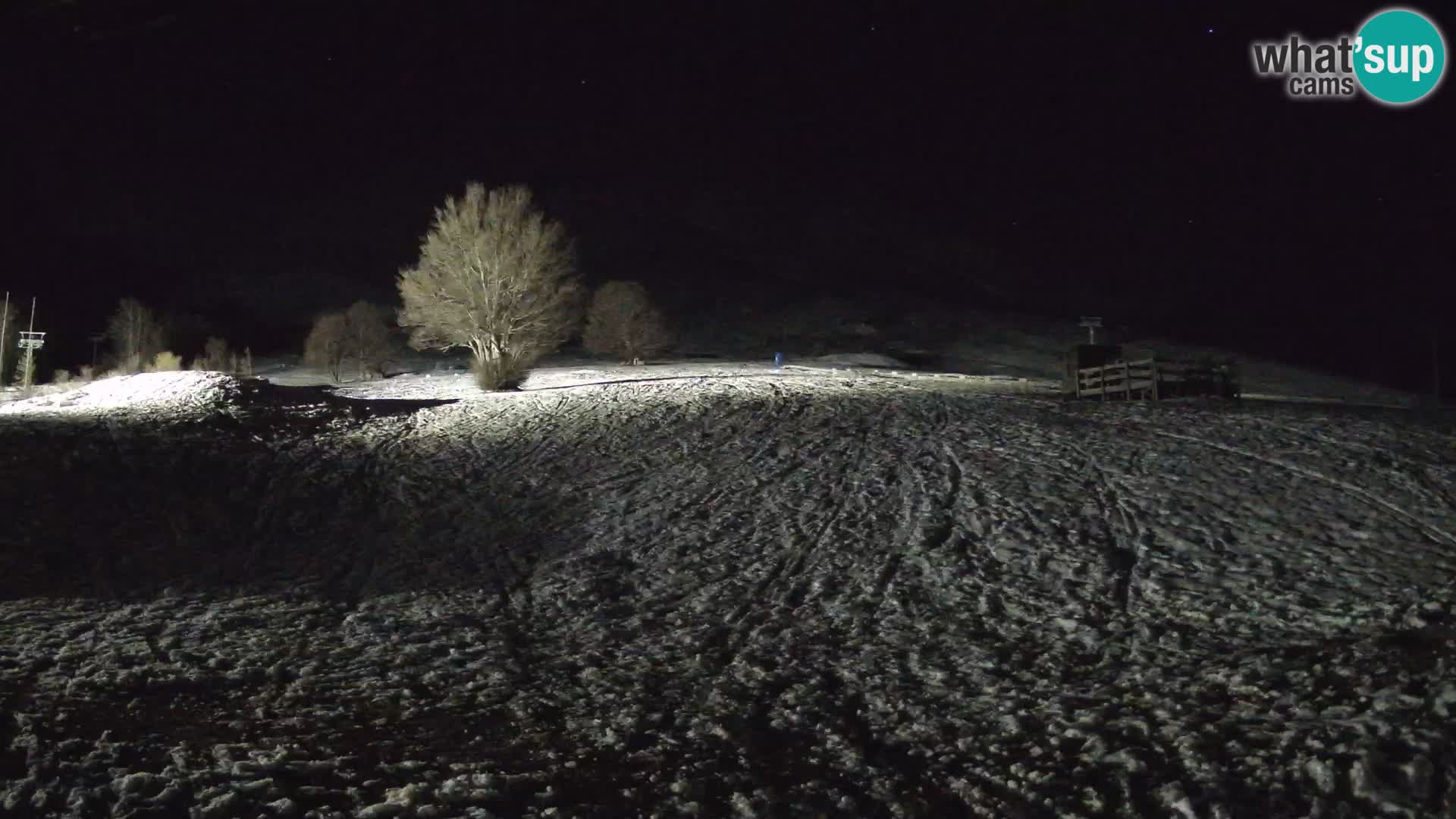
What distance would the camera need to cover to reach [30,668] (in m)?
9.80

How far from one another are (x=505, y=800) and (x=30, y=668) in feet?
21.8

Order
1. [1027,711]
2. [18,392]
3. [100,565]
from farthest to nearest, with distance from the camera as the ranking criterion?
[18,392] < [100,565] < [1027,711]

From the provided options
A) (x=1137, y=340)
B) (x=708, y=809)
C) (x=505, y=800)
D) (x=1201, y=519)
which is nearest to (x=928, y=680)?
(x=708, y=809)

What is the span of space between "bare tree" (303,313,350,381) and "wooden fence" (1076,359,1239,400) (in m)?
65.2

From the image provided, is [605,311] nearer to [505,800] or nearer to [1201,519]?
[1201,519]

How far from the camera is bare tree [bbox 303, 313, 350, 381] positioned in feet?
257

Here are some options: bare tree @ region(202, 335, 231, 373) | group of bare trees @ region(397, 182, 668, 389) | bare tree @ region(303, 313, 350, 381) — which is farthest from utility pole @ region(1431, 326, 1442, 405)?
bare tree @ region(202, 335, 231, 373)

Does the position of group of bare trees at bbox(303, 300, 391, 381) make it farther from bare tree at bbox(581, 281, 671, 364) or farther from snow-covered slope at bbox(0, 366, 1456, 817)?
snow-covered slope at bbox(0, 366, 1456, 817)

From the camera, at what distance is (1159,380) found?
106 ft

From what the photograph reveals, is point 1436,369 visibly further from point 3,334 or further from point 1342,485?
point 3,334

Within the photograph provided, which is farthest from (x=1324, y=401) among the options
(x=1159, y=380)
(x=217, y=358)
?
(x=217, y=358)

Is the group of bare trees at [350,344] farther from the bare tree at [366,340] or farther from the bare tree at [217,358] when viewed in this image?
the bare tree at [217,358]

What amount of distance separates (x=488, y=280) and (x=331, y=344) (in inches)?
1577

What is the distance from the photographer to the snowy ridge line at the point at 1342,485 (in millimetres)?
14172
